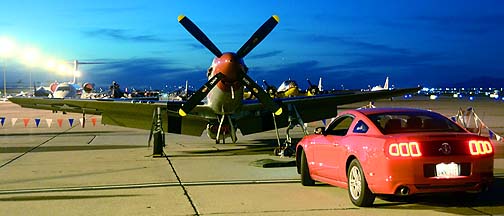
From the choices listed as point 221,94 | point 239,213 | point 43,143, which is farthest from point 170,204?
point 43,143

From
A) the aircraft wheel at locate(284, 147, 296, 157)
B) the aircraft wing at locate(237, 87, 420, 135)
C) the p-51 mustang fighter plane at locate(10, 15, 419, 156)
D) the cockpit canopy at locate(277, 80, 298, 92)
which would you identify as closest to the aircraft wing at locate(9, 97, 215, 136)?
the p-51 mustang fighter plane at locate(10, 15, 419, 156)

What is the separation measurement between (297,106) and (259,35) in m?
3.17

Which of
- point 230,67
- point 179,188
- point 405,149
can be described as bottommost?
point 179,188

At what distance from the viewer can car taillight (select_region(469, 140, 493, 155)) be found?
24.3 feet

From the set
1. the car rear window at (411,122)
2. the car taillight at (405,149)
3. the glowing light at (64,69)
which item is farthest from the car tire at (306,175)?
the glowing light at (64,69)

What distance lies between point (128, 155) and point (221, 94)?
9.78ft

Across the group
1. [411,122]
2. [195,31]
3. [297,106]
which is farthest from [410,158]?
[297,106]

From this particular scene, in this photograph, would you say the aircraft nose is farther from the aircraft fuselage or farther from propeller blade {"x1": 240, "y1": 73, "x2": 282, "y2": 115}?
propeller blade {"x1": 240, "y1": 73, "x2": 282, "y2": 115}

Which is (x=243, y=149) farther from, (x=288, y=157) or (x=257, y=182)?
(x=257, y=182)

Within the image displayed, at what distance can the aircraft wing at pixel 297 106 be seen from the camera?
17469 millimetres

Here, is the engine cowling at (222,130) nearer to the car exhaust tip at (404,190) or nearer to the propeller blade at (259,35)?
the propeller blade at (259,35)

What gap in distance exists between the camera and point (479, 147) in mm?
7453

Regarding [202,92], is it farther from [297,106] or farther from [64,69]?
[64,69]

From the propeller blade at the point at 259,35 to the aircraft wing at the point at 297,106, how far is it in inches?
74.8
